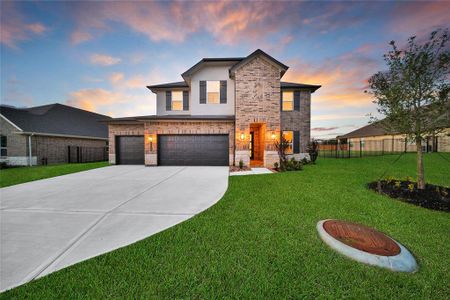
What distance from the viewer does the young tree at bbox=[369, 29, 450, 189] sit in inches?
197

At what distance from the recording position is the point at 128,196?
5.27 metres

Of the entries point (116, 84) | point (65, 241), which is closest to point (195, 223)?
point (65, 241)

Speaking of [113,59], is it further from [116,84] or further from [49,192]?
[49,192]

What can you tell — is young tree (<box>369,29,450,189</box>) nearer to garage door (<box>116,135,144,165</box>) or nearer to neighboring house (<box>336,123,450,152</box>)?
neighboring house (<box>336,123,450,152</box>)

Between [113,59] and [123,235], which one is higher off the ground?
[113,59]

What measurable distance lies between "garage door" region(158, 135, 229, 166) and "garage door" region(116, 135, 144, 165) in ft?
7.14

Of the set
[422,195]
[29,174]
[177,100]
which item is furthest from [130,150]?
[422,195]

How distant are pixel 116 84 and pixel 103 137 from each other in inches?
269

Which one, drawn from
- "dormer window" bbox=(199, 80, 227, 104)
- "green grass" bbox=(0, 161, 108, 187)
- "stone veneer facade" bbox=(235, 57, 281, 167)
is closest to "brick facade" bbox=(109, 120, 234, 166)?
"stone veneer facade" bbox=(235, 57, 281, 167)

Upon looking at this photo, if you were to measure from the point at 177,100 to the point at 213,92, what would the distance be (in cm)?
356

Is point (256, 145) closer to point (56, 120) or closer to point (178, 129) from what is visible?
point (178, 129)

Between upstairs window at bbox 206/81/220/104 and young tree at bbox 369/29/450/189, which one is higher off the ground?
upstairs window at bbox 206/81/220/104

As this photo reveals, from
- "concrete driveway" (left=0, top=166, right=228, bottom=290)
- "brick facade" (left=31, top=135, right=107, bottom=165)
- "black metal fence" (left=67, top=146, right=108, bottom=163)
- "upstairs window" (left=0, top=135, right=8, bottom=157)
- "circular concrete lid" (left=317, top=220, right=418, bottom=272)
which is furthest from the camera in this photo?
"black metal fence" (left=67, top=146, right=108, bottom=163)

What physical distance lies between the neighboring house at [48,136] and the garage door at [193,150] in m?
5.67
